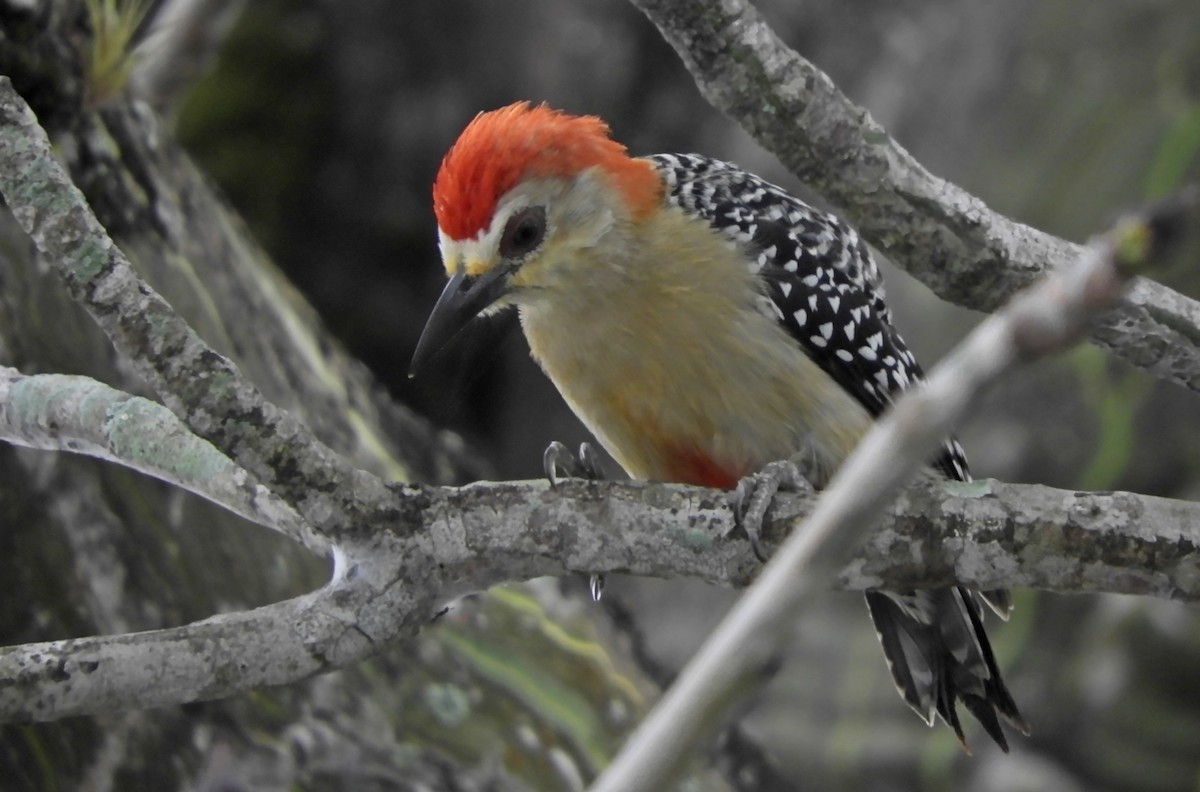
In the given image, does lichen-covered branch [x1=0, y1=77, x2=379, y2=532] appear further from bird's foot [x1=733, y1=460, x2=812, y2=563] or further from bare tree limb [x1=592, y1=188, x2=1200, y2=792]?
bare tree limb [x1=592, y1=188, x2=1200, y2=792]

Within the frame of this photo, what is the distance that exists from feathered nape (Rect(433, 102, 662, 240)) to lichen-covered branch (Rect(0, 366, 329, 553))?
0.81 metres

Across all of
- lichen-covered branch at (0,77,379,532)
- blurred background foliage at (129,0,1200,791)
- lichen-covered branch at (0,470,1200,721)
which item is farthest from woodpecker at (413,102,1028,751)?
blurred background foliage at (129,0,1200,791)

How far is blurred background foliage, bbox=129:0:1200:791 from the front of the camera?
226 inches

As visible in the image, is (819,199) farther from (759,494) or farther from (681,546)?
(681,546)

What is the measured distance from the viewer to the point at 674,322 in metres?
3.05

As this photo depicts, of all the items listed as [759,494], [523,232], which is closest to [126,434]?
[523,232]

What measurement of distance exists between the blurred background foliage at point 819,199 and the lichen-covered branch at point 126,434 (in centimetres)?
287

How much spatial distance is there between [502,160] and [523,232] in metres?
0.17

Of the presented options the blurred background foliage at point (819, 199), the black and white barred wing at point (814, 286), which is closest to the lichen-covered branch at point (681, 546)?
the black and white barred wing at point (814, 286)

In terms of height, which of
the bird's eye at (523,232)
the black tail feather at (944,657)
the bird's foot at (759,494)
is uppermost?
the bird's eye at (523,232)

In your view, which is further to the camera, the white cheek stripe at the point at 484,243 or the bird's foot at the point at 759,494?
the white cheek stripe at the point at 484,243

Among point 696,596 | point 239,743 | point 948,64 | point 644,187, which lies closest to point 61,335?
point 239,743

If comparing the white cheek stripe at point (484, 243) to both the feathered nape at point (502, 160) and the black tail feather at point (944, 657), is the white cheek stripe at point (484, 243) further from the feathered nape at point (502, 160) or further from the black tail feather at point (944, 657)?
the black tail feather at point (944, 657)

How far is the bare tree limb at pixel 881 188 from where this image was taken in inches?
98.0
